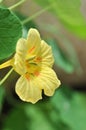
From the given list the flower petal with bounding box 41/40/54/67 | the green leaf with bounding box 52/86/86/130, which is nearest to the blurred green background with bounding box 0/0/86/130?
the green leaf with bounding box 52/86/86/130

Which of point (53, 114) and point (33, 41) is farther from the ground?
point (33, 41)

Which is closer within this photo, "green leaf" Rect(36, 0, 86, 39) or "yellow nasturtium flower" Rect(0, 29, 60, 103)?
"yellow nasturtium flower" Rect(0, 29, 60, 103)

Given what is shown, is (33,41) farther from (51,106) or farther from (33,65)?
(51,106)

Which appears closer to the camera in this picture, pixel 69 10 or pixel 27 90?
pixel 27 90

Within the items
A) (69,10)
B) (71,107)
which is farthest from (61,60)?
(69,10)

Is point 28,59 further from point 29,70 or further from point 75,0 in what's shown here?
point 75,0

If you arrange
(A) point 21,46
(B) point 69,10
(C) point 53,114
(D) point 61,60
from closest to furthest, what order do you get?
(A) point 21,46
(B) point 69,10
(D) point 61,60
(C) point 53,114

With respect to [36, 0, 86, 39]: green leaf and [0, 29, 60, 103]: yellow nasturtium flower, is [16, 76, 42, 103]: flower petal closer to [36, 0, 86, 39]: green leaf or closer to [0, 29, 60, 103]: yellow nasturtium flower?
[0, 29, 60, 103]: yellow nasturtium flower
